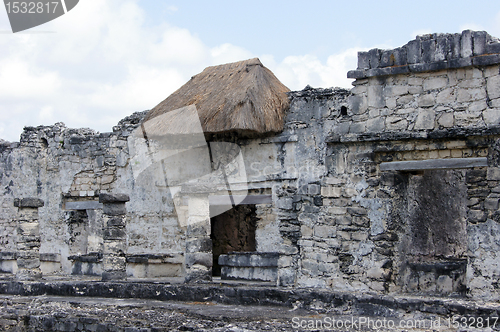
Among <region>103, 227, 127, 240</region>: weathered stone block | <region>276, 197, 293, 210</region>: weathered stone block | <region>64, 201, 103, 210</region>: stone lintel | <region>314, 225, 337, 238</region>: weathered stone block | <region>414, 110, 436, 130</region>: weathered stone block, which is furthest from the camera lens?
<region>64, 201, 103, 210</region>: stone lintel

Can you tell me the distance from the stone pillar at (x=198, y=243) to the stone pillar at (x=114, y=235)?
5.21ft

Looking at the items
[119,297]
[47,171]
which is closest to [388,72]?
[119,297]

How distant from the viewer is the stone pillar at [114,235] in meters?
8.85

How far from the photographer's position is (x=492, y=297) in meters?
5.96

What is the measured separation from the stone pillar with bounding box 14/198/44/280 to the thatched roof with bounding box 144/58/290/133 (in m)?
3.05

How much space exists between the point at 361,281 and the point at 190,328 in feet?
8.32

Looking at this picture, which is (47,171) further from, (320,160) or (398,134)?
(398,134)

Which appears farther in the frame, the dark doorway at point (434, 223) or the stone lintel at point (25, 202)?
the stone lintel at point (25, 202)

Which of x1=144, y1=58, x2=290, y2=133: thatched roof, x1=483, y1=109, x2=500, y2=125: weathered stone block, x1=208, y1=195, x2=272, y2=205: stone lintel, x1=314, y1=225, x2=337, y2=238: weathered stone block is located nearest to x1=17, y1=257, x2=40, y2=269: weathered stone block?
x1=208, y1=195, x2=272, y2=205: stone lintel

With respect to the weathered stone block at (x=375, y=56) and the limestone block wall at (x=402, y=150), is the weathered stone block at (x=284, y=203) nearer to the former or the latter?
the limestone block wall at (x=402, y=150)

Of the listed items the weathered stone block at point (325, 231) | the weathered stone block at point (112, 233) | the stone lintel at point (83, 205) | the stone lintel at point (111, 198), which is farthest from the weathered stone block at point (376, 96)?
the stone lintel at point (83, 205)

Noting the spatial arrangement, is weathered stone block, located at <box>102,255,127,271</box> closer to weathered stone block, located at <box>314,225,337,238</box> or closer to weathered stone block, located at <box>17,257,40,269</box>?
weathered stone block, located at <box>17,257,40,269</box>

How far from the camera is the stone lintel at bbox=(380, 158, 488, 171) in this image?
621 cm

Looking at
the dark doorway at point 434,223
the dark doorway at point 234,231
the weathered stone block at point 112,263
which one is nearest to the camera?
the dark doorway at point 434,223
